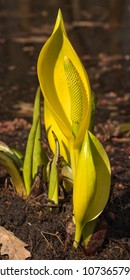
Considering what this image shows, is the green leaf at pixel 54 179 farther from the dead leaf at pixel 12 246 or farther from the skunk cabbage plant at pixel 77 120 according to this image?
the dead leaf at pixel 12 246

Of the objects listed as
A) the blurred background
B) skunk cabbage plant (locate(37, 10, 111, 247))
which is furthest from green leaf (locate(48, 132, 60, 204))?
the blurred background

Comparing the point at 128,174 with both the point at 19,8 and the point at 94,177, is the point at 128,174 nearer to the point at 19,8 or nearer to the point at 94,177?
the point at 94,177

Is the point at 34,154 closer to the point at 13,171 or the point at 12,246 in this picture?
the point at 13,171

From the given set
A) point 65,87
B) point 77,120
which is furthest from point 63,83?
point 77,120

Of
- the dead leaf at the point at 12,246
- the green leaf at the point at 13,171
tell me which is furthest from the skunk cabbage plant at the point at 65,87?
the dead leaf at the point at 12,246

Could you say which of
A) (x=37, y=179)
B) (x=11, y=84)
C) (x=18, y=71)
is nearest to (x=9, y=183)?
(x=37, y=179)
